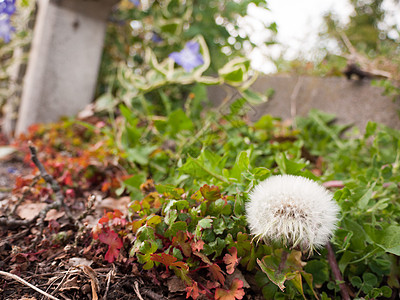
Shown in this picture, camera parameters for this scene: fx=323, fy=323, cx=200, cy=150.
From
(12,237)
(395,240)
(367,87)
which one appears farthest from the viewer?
(367,87)

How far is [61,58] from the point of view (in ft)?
8.95

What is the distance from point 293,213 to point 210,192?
262 mm

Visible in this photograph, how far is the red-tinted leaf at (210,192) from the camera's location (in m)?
0.96

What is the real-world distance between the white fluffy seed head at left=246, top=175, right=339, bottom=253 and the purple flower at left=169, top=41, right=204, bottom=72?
1.48 m

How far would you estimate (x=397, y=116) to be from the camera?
1981mm

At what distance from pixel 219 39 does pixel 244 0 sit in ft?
2.20

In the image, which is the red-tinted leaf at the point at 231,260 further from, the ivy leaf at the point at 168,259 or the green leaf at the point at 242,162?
the green leaf at the point at 242,162

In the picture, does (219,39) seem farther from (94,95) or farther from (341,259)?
(341,259)

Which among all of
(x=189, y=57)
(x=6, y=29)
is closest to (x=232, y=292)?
(x=189, y=57)

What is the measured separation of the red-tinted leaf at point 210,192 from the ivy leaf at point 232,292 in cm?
24

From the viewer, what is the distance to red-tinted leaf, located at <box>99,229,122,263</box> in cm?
94

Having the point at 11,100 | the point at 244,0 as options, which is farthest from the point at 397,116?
the point at 11,100

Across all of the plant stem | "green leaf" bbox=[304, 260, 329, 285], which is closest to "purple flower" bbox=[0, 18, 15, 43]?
Answer: the plant stem

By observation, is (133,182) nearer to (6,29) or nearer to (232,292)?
(232,292)
